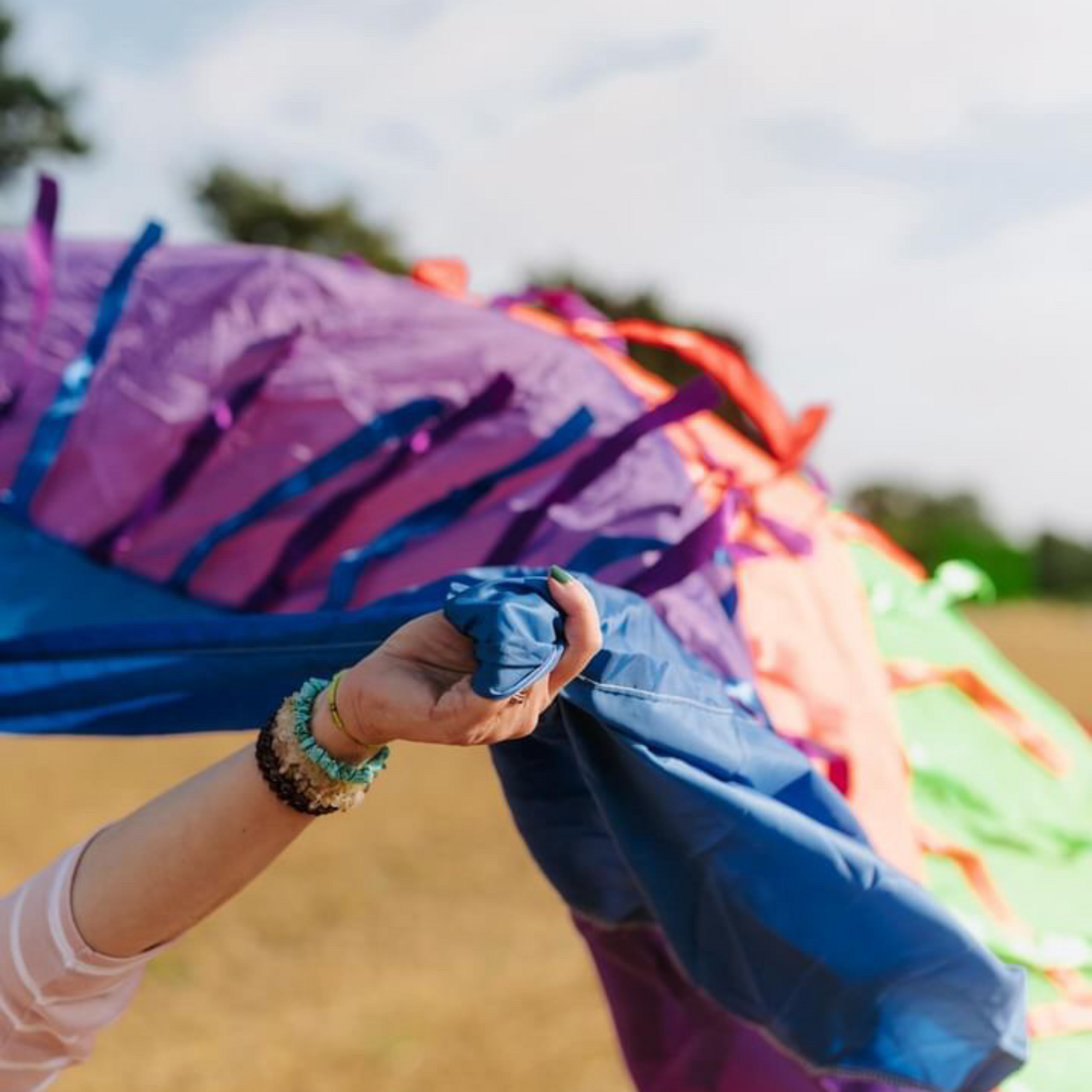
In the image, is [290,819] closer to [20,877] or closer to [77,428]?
[77,428]

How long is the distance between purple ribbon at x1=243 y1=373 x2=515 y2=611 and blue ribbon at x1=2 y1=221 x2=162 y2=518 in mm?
290

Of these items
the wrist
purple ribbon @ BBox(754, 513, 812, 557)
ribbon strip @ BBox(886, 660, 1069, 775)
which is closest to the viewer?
the wrist

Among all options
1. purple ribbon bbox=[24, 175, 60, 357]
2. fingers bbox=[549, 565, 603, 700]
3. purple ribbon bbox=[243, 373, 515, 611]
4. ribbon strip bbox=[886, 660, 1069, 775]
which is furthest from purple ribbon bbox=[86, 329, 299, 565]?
ribbon strip bbox=[886, 660, 1069, 775]

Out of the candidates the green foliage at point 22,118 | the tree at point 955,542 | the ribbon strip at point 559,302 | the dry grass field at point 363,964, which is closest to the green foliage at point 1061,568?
the tree at point 955,542

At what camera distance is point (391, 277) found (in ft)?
6.75

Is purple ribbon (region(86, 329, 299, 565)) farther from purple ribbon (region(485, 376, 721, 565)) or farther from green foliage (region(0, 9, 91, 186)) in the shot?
green foliage (region(0, 9, 91, 186))

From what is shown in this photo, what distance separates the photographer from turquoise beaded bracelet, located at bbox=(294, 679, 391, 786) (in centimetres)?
121

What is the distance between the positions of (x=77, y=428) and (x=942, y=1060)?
1185 mm

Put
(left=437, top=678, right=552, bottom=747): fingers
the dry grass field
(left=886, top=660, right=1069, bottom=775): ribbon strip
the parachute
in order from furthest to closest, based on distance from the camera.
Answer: the dry grass field < (left=886, top=660, right=1069, bottom=775): ribbon strip < the parachute < (left=437, top=678, right=552, bottom=747): fingers

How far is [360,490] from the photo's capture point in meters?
1.68

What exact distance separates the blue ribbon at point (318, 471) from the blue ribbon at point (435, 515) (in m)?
0.10

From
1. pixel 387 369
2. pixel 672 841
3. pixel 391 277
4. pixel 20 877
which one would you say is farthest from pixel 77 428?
pixel 20 877

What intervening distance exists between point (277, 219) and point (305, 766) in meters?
24.6

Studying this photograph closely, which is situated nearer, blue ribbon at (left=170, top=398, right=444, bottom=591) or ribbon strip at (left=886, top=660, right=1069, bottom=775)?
blue ribbon at (left=170, top=398, right=444, bottom=591)
